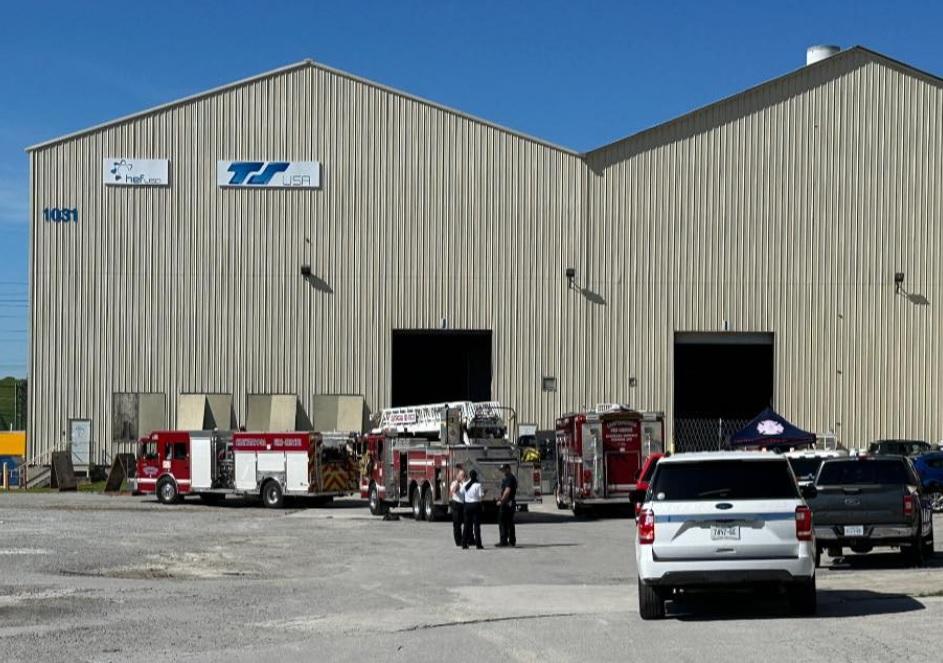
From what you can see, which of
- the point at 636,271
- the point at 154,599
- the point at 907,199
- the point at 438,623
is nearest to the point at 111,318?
the point at 636,271

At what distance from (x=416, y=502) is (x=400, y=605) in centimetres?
2161

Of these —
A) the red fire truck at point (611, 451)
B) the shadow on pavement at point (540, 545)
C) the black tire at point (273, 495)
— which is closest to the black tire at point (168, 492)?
the black tire at point (273, 495)

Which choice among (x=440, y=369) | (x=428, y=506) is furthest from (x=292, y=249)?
(x=428, y=506)

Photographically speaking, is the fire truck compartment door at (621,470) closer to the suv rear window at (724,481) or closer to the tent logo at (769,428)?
the tent logo at (769,428)

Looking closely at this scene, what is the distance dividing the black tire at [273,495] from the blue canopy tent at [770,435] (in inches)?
584

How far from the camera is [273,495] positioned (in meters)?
46.8

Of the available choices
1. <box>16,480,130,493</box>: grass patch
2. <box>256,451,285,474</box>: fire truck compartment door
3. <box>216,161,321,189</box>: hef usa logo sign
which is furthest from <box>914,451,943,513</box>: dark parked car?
<box>16,480,130,493</box>: grass patch

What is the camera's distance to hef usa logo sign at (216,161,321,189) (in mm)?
55125

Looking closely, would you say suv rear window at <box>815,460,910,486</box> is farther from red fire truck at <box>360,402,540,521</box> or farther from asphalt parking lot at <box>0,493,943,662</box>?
red fire truck at <box>360,402,540,521</box>

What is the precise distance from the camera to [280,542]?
3092 cm

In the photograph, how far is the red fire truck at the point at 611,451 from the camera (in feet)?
132

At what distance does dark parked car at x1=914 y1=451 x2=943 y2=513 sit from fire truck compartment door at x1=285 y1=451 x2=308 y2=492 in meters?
18.7

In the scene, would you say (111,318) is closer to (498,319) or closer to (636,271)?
(498,319)

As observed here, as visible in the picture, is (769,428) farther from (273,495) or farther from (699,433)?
(273,495)
